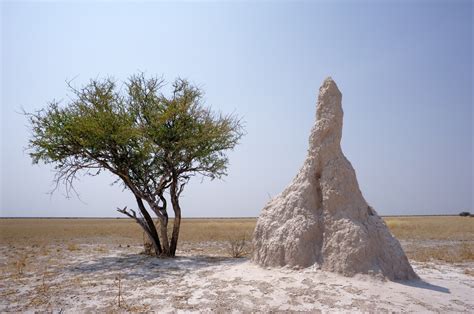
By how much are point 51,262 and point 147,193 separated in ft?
13.3

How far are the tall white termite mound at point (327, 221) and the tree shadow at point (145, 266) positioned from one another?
2.20m

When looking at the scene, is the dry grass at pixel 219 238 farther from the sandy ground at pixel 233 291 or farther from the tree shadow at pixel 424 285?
the tree shadow at pixel 424 285

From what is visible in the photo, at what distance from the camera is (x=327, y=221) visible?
866cm

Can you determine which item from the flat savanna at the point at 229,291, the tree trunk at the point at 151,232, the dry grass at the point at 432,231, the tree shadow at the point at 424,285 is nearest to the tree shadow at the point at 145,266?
the flat savanna at the point at 229,291

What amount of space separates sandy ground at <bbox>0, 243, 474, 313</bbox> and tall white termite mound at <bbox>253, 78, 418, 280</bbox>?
0.37 meters

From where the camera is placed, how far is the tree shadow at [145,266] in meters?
9.93

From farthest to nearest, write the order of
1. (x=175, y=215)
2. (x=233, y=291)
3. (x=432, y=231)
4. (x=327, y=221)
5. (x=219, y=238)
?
(x=432, y=231) → (x=219, y=238) → (x=175, y=215) → (x=327, y=221) → (x=233, y=291)

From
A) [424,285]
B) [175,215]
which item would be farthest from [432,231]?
[424,285]

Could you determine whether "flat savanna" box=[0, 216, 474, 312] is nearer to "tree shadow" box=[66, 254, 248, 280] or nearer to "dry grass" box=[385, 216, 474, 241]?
"tree shadow" box=[66, 254, 248, 280]

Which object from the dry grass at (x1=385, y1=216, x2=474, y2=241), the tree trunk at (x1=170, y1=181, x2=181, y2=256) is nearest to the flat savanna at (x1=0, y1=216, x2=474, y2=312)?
the tree trunk at (x1=170, y1=181, x2=181, y2=256)

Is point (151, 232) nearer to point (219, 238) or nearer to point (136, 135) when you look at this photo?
point (136, 135)

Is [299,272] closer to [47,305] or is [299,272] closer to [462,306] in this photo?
[462,306]

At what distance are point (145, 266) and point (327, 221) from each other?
18.9 ft

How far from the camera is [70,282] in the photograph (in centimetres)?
932
